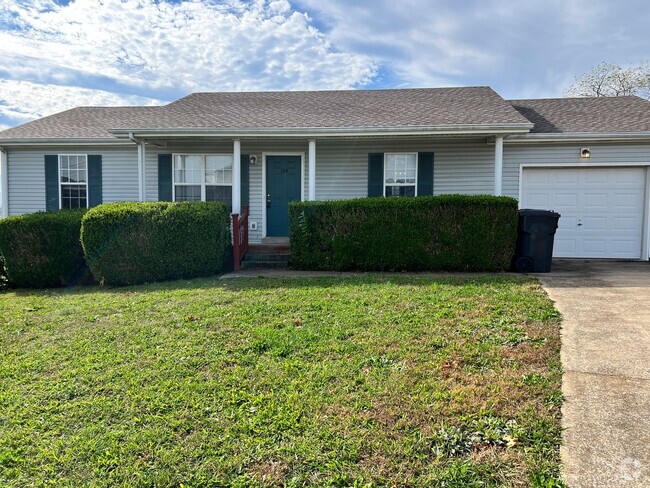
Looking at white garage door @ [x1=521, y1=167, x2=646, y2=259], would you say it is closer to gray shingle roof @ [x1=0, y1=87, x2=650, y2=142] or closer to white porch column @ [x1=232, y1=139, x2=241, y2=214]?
gray shingle roof @ [x1=0, y1=87, x2=650, y2=142]

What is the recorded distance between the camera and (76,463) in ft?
8.18

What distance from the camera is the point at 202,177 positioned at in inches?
419

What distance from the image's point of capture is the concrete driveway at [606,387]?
2.25 meters

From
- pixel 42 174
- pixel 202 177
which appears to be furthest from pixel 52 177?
pixel 202 177

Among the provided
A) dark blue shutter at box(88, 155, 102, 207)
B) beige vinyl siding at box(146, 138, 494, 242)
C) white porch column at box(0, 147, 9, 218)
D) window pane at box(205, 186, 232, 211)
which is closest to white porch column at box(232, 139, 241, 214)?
beige vinyl siding at box(146, 138, 494, 242)

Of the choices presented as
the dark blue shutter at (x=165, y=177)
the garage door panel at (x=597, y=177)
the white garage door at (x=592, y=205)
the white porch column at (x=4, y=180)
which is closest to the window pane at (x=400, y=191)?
the white garage door at (x=592, y=205)

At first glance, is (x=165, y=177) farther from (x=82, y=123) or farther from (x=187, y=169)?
(x=82, y=123)

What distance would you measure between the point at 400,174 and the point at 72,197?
849 cm

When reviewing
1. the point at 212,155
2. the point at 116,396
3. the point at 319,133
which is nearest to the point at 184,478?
the point at 116,396

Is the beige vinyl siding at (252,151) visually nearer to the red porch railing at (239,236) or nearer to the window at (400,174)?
the red porch railing at (239,236)

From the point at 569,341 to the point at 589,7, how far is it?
10057mm

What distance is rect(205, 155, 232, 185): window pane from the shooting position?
10609mm

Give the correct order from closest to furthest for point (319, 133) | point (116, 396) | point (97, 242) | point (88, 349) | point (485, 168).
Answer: point (116, 396)
point (88, 349)
point (97, 242)
point (319, 133)
point (485, 168)

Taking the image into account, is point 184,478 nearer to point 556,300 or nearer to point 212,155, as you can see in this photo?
point 556,300
